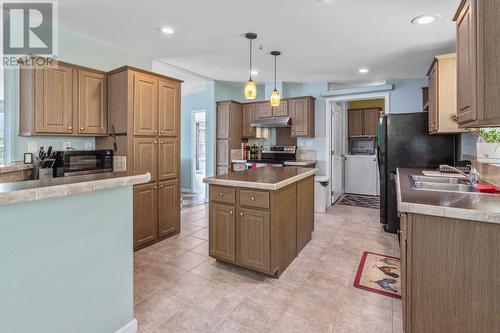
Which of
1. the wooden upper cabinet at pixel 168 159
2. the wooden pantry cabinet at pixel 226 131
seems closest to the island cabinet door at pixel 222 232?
the wooden upper cabinet at pixel 168 159

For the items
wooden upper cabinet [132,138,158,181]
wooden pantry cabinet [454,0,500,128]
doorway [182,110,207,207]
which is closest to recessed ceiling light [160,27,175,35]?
wooden upper cabinet [132,138,158,181]

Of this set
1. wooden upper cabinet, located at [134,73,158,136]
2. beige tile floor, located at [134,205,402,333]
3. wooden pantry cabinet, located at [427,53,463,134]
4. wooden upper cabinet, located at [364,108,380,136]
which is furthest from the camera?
wooden upper cabinet, located at [364,108,380,136]

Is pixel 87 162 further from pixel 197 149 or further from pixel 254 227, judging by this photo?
pixel 197 149

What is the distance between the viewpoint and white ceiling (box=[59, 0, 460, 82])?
7.99ft

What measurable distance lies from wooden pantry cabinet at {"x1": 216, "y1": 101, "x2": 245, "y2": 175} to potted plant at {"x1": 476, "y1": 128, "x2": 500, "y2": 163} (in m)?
4.08

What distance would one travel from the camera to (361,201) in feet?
19.3

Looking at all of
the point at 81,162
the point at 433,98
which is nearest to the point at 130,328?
the point at 81,162

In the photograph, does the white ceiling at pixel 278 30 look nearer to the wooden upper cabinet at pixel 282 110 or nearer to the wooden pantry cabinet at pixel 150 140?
the wooden pantry cabinet at pixel 150 140

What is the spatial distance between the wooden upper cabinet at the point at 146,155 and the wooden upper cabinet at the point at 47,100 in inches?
28.0

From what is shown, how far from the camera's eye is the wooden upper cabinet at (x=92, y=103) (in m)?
2.98

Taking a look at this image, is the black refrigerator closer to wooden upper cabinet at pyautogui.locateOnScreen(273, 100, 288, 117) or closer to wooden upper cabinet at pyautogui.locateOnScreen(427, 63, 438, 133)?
wooden upper cabinet at pyautogui.locateOnScreen(427, 63, 438, 133)

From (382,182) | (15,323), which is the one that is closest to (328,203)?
(382,182)

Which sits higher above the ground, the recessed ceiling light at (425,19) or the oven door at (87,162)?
the recessed ceiling light at (425,19)

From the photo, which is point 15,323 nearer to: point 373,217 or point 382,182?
point 382,182
